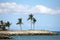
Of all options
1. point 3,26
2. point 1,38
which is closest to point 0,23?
point 3,26

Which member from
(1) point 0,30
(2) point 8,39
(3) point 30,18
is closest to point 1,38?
(2) point 8,39

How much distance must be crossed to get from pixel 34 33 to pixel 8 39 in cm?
4893

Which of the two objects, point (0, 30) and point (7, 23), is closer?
point (0, 30)

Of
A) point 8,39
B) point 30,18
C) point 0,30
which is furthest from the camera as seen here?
point 30,18

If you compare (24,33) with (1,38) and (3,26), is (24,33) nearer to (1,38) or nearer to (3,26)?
(3,26)

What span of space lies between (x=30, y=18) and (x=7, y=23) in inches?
438

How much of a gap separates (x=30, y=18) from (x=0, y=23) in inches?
554

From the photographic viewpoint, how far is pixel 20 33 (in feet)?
385

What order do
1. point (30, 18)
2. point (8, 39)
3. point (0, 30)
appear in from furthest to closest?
point (30, 18) → point (0, 30) → point (8, 39)

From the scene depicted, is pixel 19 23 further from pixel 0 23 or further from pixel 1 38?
pixel 1 38

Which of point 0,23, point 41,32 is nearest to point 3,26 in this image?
point 0,23

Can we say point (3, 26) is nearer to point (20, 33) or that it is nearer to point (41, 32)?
point (20, 33)

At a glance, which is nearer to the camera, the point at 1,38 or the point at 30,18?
the point at 1,38

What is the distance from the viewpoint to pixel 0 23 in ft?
395
